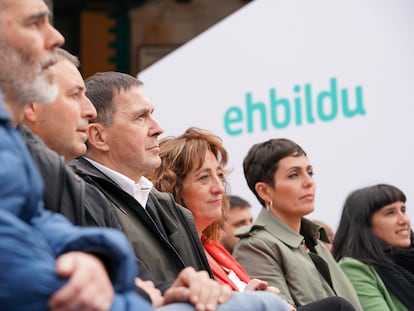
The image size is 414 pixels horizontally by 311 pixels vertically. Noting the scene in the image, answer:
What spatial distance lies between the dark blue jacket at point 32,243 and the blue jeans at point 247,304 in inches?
13.1

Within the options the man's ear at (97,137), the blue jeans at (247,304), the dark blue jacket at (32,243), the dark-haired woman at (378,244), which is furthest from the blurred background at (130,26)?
the dark blue jacket at (32,243)

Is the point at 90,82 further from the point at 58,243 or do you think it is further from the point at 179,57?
the point at 179,57

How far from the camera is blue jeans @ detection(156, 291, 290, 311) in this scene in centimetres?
235

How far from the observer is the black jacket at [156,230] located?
3.21 meters

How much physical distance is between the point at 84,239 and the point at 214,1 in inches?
379

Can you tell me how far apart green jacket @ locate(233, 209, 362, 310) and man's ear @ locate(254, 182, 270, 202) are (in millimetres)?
112

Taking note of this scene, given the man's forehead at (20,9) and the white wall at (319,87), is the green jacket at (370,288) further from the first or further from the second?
the man's forehead at (20,9)

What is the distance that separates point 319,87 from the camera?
5.65 m

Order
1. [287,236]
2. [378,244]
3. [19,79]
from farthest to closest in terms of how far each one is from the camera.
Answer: [378,244]
[287,236]
[19,79]

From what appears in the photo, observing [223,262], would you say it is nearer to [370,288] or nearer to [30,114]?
[370,288]

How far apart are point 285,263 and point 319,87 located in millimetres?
1544

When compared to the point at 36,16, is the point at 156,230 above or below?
below

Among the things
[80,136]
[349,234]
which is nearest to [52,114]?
[80,136]

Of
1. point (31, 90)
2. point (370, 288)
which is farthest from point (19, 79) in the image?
point (370, 288)
